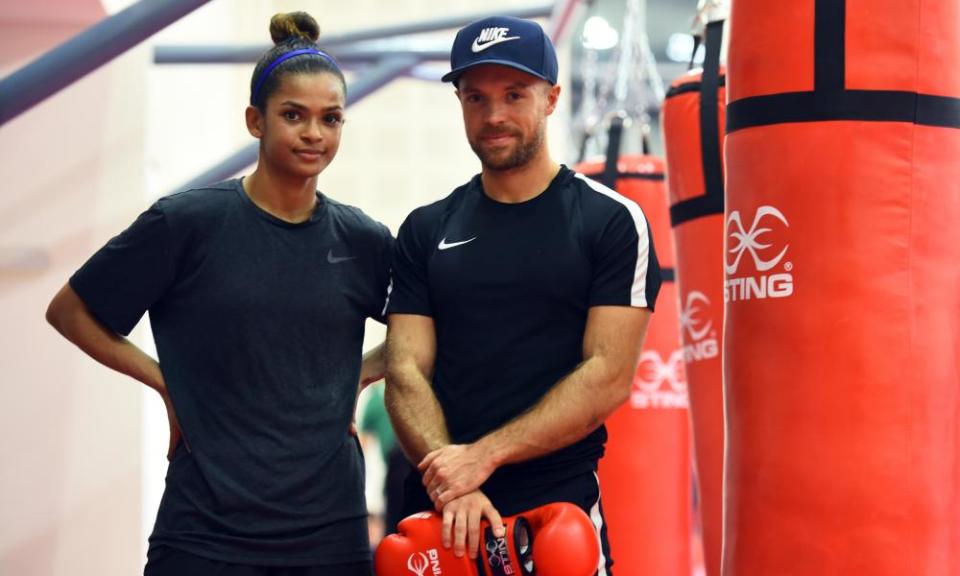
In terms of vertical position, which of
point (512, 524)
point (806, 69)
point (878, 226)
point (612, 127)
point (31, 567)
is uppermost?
point (612, 127)

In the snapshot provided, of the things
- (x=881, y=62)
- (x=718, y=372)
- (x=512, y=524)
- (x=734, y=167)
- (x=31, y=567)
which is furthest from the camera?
(x=31, y=567)

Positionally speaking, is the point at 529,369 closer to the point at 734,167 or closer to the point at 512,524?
the point at 512,524

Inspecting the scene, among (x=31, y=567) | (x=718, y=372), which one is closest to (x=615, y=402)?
(x=718, y=372)

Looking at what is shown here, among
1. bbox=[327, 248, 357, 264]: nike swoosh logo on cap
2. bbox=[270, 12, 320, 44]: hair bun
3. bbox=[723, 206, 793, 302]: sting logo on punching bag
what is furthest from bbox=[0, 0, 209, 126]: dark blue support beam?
bbox=[723, 206, 793, 302]: sting logo on punching bag

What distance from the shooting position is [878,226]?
2523 millimetres

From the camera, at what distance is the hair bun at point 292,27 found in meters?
2.81

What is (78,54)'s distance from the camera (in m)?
3.92

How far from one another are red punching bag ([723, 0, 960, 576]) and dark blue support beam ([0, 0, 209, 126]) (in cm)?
208

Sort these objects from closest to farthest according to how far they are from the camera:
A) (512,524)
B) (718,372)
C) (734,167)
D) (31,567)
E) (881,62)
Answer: (512,524) < (881,62) < (734,167) < (718,372) < (31,567)

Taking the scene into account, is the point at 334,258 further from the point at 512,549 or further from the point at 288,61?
the point at 512,549

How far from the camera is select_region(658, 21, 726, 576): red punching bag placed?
391cm

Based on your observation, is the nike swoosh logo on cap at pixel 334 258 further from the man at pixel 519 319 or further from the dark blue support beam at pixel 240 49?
the dark blue support beam at pixel 240 49

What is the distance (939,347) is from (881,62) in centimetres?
57

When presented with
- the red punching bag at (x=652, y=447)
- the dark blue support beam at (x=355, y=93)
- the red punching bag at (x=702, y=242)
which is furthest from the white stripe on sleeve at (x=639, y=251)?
the dark blue support beam at (x=355, y=93)
